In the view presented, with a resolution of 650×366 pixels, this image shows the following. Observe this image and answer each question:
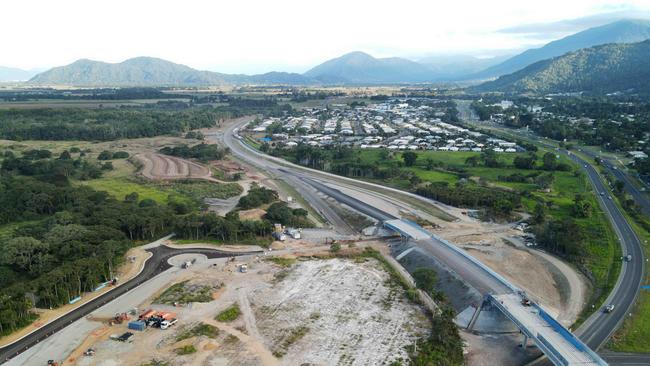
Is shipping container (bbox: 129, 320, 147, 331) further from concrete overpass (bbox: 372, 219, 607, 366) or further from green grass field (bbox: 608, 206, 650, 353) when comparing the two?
green grass field (bbox: 608, 206, 650, 353)

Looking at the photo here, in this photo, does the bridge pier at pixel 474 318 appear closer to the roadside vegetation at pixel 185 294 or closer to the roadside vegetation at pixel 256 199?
the roadside vegetation at pixel 185 294

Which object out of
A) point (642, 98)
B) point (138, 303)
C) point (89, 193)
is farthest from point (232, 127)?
point (642, 98)

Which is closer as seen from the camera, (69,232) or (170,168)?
(69,232)

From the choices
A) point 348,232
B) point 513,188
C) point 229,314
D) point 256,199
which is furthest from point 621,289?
point 256,199

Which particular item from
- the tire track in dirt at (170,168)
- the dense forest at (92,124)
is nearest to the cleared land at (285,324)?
the tire track in dirt at (170,168)

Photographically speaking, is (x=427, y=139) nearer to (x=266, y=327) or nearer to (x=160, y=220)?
(x=160, y=220)

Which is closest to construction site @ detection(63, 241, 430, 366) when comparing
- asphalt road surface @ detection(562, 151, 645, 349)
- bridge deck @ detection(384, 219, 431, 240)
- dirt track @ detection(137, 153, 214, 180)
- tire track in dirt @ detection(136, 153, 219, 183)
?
bridge deck @ detection(384, 219, 431, 240)

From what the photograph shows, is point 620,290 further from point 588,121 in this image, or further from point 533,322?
point 588,121
